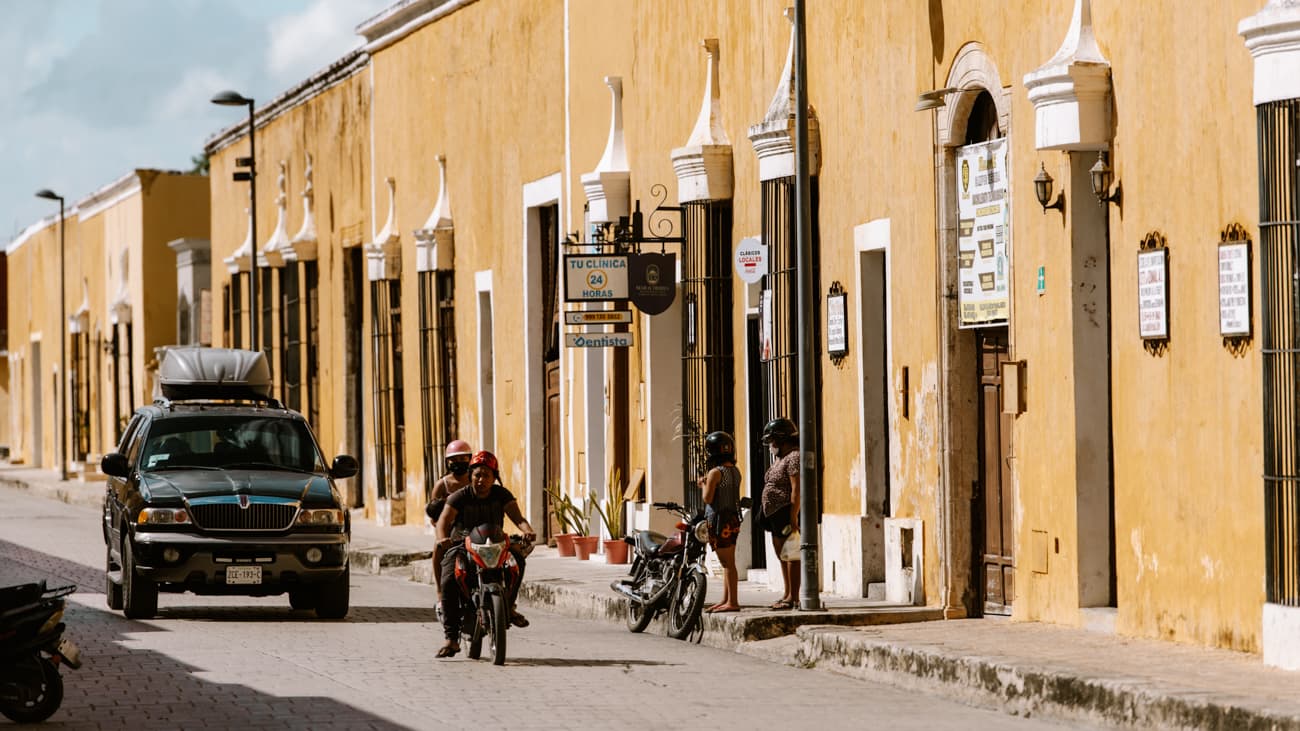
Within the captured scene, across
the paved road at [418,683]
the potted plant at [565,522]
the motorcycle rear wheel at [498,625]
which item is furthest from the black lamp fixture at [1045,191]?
the potted plant at [565,522]

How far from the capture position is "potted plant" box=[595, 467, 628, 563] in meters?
25.3

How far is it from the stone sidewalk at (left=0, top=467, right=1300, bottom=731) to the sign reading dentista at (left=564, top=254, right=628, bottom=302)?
3602 millimetres

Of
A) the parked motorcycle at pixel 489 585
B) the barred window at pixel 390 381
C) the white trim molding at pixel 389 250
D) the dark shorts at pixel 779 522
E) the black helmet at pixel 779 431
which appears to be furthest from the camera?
the barred window at pixel 390 381

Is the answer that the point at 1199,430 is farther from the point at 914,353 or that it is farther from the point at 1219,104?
the point at 914,353

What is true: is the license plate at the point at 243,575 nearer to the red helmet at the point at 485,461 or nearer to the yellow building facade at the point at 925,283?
the red helmet at the point at 485,461

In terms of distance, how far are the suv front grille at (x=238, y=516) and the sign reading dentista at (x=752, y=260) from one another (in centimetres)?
482

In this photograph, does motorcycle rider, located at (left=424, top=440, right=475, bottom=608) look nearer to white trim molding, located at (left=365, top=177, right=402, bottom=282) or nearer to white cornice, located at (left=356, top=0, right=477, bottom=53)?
white cornice, located at (left=356, top=0, right=477, bottom=53)

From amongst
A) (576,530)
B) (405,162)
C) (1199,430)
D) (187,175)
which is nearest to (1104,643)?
(1199,430)

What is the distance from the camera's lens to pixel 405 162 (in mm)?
35781

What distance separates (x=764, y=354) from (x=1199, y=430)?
7.48m

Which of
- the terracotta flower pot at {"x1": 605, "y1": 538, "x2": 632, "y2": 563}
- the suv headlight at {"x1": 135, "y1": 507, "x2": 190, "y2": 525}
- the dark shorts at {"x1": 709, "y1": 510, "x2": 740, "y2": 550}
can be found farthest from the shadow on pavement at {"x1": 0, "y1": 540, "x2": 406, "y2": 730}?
the terracotta flower pot at {"x1": 605, "y1": 538, "x2": 632, "y2": 563}

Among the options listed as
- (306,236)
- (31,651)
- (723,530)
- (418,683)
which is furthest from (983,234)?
(306,236)

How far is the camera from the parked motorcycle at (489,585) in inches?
628

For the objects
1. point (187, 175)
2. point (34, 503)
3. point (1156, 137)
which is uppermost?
point (187, 175)
